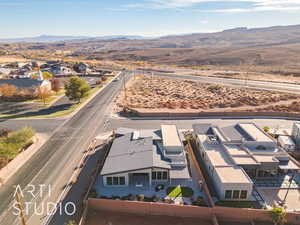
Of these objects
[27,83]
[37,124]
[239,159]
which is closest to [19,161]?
[37,124]

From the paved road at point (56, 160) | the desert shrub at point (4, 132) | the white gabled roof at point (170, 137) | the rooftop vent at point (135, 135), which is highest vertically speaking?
the white gabled roof at point (170, 137)

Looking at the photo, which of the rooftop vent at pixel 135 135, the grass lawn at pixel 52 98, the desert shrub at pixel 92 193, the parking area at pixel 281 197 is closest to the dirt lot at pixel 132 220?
the desert shrub at pixel 92 193

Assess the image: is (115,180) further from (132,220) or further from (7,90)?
(7,90)

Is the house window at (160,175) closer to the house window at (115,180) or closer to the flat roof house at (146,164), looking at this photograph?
the flat roof house at (146,164)

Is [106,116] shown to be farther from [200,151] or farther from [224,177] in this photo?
[224,177]

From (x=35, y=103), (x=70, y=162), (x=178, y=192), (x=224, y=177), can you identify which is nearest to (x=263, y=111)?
(x=224, y=177)

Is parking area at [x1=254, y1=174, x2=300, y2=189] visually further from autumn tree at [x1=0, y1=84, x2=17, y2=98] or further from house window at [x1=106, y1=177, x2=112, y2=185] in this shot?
autumn tree at [x1=0, y1=84, x2=17, y2=98]
